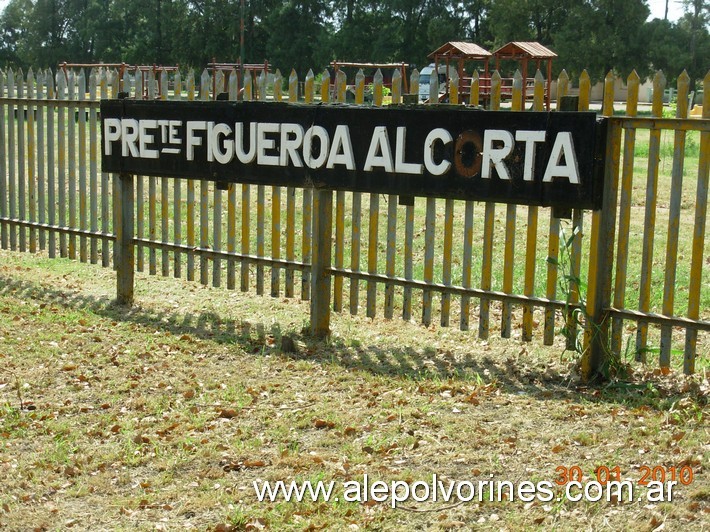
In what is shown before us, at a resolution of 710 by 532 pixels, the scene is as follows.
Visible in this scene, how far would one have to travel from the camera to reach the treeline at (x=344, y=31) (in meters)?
53.6

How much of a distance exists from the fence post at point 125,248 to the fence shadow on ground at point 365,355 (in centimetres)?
16

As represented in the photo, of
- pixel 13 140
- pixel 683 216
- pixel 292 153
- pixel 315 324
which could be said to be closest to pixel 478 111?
pixel 292 153

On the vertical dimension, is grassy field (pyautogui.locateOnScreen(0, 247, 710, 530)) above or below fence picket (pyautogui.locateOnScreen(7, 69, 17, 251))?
below

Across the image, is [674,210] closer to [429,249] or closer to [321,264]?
[429,249]

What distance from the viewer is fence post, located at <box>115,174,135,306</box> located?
9.33m

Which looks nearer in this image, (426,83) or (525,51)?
(525,51)

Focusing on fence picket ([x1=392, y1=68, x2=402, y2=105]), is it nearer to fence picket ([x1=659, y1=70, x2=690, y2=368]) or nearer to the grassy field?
the grassy field

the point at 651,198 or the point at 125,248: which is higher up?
the point at 651,198

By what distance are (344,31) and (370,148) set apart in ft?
196

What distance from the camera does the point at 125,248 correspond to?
30.7 ft

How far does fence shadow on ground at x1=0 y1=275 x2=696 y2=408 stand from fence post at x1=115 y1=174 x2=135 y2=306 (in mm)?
157

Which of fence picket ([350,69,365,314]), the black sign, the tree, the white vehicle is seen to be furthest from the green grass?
the tree

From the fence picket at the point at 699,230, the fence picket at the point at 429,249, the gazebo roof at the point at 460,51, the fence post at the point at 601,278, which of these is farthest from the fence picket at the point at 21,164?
the gazebo roof at the point at 460,51

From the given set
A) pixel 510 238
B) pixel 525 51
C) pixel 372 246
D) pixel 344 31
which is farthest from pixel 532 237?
pixel 344 31
